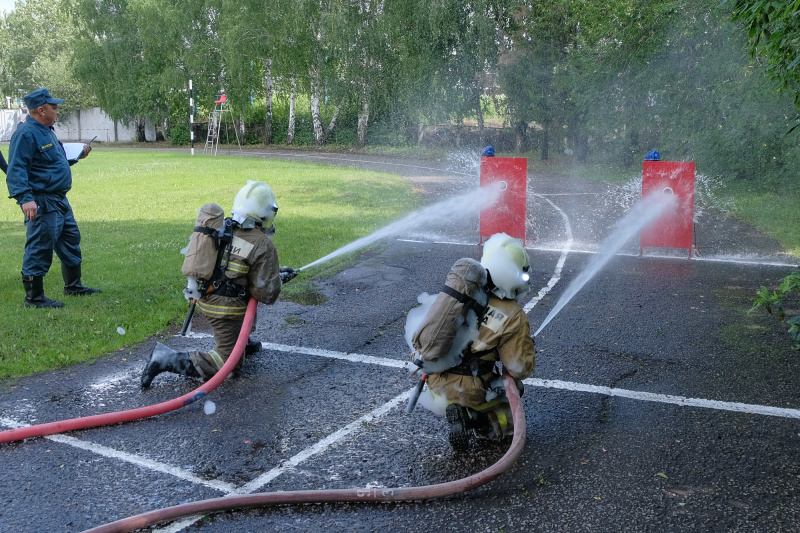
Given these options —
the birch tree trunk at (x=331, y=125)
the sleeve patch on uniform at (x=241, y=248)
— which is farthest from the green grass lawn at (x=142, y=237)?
the birch tree trunk at (x=331, y=125)

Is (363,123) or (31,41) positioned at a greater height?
(31,41)

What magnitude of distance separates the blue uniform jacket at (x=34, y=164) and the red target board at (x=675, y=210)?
7246 millimetres

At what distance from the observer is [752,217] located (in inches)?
522

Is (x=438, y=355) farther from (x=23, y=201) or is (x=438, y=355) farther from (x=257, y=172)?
(x=257, y=172)

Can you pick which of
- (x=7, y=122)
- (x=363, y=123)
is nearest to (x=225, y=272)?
(x=363, y=123)

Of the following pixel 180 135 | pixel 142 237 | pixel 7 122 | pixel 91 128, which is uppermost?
pixel 7 122

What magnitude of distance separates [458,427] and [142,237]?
26.7ft

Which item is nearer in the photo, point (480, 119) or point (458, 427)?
point (458, 427)

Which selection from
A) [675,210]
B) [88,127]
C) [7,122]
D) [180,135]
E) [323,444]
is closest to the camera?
[323,444]

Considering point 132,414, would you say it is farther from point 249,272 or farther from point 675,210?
point 675,210

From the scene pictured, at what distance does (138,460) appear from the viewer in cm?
381

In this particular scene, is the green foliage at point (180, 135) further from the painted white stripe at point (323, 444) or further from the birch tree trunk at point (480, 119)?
the painted white stripe at point (323, 444)

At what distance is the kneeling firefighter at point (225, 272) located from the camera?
15.8 ft

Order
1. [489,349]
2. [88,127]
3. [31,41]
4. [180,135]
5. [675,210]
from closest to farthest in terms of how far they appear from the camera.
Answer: [489,349] → [675,210] → [180,135] → [88,127] → [31,41]
